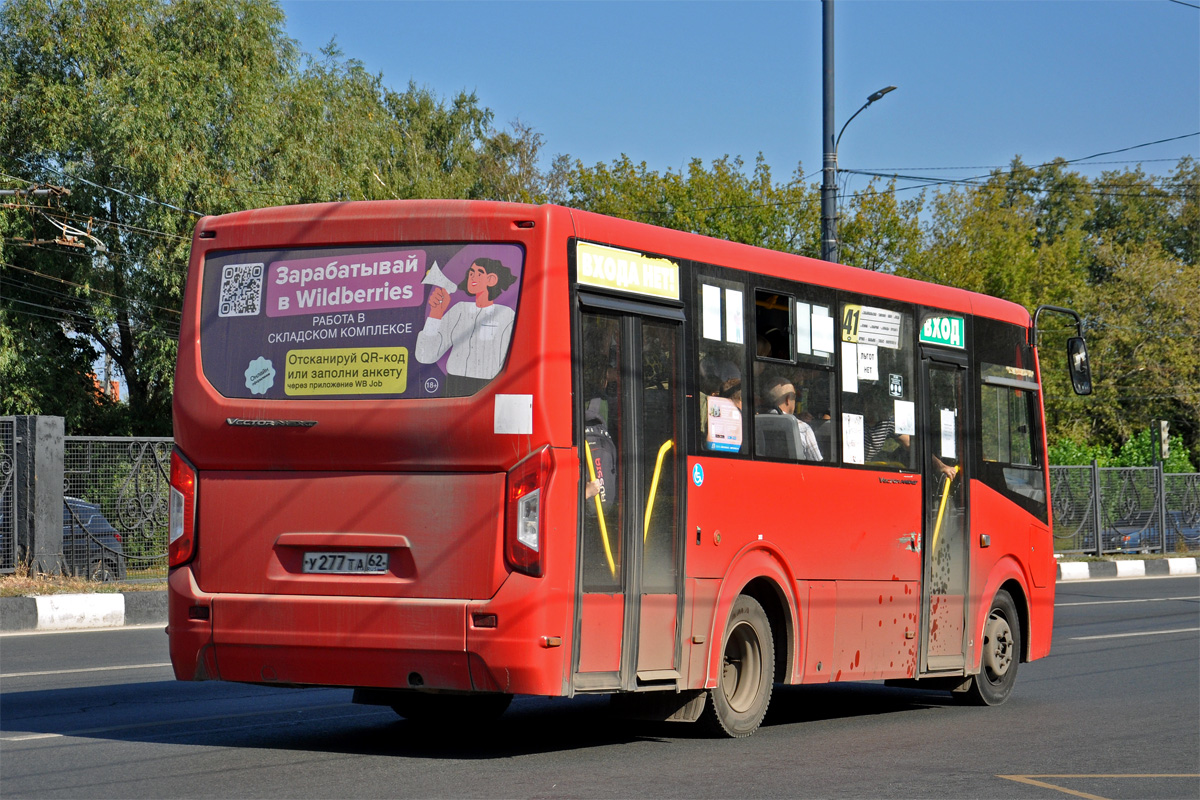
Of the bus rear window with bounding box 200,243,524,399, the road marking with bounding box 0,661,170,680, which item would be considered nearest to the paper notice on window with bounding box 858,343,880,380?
the bus rear window with bounding box 200,243,524,399

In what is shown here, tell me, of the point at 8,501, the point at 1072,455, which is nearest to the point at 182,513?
the point at 8,501

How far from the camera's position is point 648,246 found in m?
7.70

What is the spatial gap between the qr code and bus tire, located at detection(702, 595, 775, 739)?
3.08 m

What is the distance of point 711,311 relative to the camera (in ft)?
26.6

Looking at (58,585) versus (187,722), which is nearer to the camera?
(187,722)

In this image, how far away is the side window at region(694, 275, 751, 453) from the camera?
8008 millimetres

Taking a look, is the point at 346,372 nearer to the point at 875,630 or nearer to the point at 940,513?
the point at 875,630

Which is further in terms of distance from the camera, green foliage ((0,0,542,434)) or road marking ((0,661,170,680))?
green foliage ((0,0,542,434))

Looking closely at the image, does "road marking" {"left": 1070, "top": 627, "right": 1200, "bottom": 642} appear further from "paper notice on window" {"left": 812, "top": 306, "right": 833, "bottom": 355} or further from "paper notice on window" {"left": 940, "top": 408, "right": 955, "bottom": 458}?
"paper notice on window" {"left": 812, "top": 306, "right": 833, "bottom": 355}

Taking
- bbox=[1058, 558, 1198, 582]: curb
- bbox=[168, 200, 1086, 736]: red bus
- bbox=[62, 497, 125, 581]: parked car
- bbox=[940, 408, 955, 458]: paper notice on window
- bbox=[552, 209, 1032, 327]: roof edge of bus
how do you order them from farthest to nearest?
1. bbox=[1058, 558, 1198, 582]: curb
2. bbox=[62, 497, 125, 581]: parked car
3. bbox=[940, 408, 955, 458]: paper notice on window
4. bbox=[552, 209, 1032, 327]: roof edge of bus
5. bbox=[168, 200, 1086, 736]: red bus

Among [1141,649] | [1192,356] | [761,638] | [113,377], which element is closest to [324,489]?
[761,638]

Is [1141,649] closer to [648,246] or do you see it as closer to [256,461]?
[648,246]

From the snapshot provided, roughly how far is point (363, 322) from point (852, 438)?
352cm

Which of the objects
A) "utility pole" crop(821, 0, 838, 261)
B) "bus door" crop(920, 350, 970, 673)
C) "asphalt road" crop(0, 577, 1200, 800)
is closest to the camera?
"asphalt road" crop(0, 577, 1200, 800)
